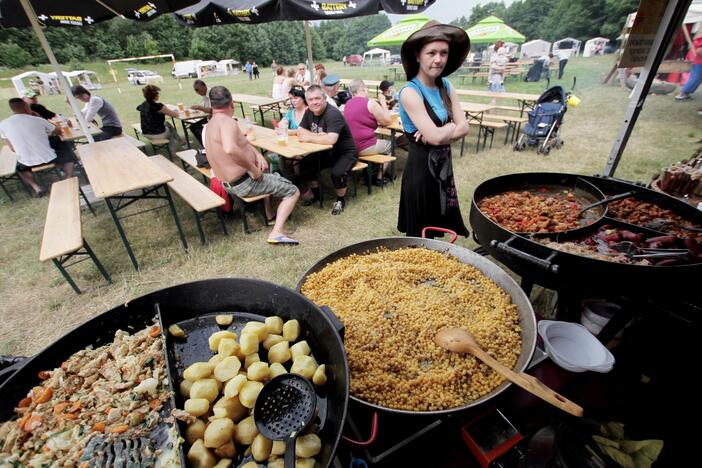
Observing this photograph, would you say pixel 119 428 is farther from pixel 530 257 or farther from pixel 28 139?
pixel 28 139

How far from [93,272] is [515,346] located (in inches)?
202

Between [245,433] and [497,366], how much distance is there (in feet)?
3.28

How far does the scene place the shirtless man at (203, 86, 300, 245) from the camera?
3.94m

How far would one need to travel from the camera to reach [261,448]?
0.94m

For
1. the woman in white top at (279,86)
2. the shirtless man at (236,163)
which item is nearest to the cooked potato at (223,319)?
the shirtless man at (236,163)

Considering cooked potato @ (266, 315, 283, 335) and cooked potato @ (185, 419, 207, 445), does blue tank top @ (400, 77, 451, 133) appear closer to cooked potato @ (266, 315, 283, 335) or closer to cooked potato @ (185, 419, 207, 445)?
cooked potato @ (266, 315, 283, 335)

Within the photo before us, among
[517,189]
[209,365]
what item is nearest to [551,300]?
[517,189]

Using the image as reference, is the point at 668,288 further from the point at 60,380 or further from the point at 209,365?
the point at 60,380

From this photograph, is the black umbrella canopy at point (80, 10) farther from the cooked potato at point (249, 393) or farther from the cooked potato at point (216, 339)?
the cooked potato at point (249, 393)

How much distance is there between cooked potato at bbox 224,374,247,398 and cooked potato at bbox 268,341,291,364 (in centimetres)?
13

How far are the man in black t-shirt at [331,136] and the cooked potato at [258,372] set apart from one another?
4.53 m

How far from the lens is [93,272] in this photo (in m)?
4.19

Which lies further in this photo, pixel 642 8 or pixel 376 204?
pixel 376 204

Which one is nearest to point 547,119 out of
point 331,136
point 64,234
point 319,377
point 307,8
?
point 331,136
